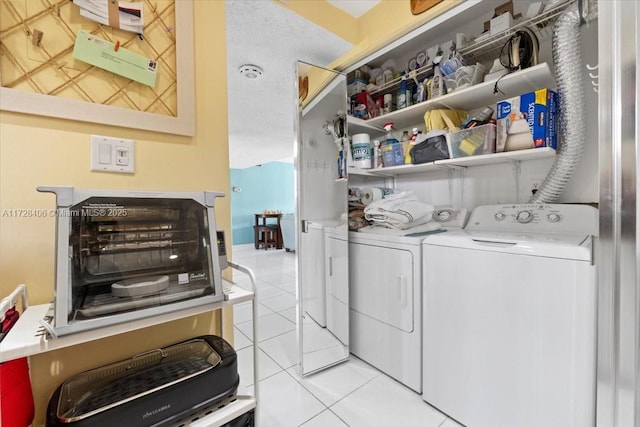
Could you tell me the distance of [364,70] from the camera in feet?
7.63

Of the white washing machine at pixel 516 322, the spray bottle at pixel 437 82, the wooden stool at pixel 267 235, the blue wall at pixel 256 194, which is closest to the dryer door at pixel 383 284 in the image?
the white washing machine at pixel 516 322

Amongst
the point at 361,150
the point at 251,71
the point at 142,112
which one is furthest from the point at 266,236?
the point at 142,112

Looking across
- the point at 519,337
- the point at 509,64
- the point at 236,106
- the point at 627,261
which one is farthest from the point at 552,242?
the point at 236,106

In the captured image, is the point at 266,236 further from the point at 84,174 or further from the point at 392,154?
the point at 84,174

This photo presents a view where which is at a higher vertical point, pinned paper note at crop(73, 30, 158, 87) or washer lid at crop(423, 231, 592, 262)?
pinned paper note at crop(73, 30, 158, 87)

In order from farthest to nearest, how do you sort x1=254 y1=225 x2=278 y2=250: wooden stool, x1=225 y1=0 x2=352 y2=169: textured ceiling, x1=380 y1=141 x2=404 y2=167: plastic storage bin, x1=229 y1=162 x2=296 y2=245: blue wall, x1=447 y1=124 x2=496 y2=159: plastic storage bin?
x1=229 y1=162 x2=296 y2=245: blue wall
x1=254 y1=225 x2=278 y2=250: wooden stool
x1=380 y1=141 x2=404 y2=167: plastic storage bin
x1=225 y1=0 x2=352 y2=169: textured ceiling
x1=447 y1=124 x2=496 y2=159: plastic storage bin

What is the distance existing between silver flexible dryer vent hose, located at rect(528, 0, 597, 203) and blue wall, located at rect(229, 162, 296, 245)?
24.3 ft

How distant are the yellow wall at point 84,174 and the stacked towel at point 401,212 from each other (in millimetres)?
1034

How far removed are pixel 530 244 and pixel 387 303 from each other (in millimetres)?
861

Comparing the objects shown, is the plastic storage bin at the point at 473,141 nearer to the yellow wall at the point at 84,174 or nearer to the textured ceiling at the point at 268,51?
the textured ceiling at the point at 268,51

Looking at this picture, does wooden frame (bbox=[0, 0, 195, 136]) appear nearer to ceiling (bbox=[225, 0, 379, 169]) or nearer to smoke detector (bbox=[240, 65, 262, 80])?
ceiling (bbox=[225, 0, 379, 169])

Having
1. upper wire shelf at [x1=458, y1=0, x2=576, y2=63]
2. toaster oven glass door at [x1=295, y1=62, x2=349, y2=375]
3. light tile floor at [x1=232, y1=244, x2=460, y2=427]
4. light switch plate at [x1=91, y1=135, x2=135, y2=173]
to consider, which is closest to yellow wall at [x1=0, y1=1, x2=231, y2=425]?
light switch plate at [x1=91, y1=135, x2=135, y2=173]

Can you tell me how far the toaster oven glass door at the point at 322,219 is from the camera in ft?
5.78

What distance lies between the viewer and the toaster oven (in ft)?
2.18
